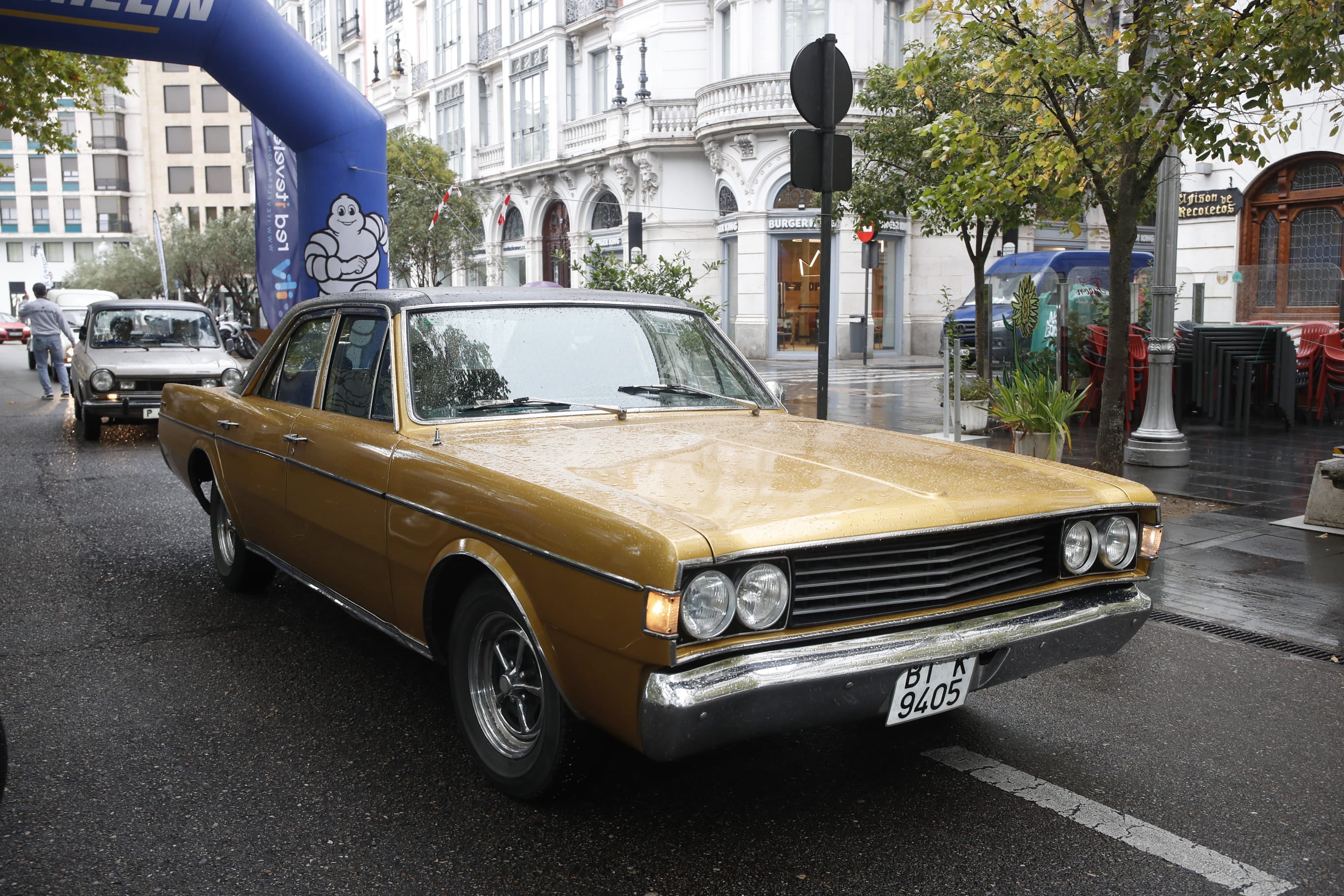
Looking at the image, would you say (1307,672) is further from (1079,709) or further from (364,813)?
(364,813)

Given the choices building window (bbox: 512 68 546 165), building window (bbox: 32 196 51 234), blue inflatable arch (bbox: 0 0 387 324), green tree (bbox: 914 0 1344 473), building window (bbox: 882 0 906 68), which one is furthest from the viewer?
building window (bbox: 32 196 51 234)

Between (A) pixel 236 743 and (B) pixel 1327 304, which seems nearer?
(A) pixel 236 743

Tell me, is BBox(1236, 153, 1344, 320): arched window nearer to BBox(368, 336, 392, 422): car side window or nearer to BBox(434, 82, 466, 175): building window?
BBox(368, 336, 392, 422): car side window

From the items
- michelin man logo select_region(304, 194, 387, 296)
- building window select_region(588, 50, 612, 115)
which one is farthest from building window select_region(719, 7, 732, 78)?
michelin man logo select_region(304, 194, 387, 296)

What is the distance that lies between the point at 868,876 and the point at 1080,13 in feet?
22.2

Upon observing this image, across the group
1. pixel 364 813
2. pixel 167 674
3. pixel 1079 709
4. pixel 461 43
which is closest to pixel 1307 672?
pixel 1079 709

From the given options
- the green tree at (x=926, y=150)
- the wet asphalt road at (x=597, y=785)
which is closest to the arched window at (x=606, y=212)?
the green tree at (x=926, y=150)

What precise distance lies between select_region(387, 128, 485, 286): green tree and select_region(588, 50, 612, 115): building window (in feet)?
16.2

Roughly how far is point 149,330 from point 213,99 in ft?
238

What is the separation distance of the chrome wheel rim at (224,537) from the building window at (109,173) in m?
84.4

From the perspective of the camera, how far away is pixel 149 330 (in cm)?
1323

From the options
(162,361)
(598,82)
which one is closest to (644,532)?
(162,361)

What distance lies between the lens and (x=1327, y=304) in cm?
1694

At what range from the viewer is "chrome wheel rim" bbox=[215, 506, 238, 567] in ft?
18.8
